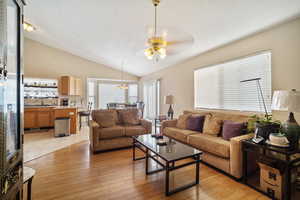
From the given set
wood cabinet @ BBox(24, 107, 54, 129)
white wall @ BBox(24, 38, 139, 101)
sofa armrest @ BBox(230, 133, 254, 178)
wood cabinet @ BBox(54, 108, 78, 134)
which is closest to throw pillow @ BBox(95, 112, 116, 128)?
wood cabinet @ BBox(54, 108, 78, 134)

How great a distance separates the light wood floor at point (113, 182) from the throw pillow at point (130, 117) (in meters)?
1.16

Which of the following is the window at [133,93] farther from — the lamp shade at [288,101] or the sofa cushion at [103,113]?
the lamp shade at [288,101]

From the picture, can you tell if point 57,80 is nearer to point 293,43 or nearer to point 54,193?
point 54,193

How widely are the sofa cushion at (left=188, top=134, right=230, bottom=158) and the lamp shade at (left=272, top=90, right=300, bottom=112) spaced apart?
35.4 inches

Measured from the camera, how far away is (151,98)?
6.92 m

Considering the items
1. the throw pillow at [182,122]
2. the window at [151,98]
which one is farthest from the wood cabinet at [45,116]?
the throw pillow at [182,122]

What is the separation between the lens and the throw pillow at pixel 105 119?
3.62 meters

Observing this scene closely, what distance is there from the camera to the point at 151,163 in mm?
2766

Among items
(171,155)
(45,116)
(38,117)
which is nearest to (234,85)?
(171,155)

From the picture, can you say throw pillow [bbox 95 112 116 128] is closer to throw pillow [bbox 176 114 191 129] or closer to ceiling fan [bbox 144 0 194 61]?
throw pillow [bbox 176 114 191 129]

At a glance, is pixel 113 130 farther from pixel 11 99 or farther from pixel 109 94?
pixel 109 94

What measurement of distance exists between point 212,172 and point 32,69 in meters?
7.04

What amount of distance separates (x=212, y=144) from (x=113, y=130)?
2.11 meters

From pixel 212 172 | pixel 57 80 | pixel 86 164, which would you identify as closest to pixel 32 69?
pixel 57 80
